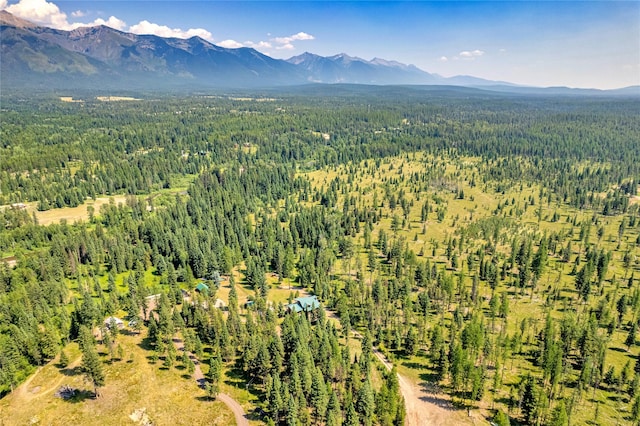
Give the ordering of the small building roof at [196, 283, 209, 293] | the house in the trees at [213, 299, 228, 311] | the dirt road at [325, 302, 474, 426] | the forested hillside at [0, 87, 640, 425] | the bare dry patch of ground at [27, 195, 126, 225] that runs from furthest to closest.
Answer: the bare dry patch of ground at [27, 195, 126, 225] < the small building roof at [196, 283, 209, 293] < the house in the trees at [213, 299, 228, 311] < the forested hillside at [0, 87, 640, 425] < the dirt road at [325, 302, 474, 426]

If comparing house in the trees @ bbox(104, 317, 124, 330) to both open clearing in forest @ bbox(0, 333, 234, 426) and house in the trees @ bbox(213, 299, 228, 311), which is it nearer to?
open clearing in forest @ bbox(0, 333, 234, 426)

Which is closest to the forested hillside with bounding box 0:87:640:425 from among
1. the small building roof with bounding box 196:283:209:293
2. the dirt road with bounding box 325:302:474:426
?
the dirt road with bounding box 325:302:474:426

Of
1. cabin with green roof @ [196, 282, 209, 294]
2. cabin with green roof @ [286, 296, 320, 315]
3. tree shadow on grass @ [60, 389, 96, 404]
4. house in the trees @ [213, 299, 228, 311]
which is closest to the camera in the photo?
tree shadow on grass @ [60, 389, 96, 404]

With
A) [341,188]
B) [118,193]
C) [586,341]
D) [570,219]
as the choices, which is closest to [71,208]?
[118,193]

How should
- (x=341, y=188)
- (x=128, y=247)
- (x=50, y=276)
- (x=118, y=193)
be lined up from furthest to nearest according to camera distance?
1. (x=341, y=188)
2. (x=118, y=193)
3. (x=128, y=247)
4. (x=50, y=276)

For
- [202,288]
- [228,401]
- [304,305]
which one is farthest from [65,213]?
[228,401]

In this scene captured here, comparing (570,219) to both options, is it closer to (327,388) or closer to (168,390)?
(327,388)

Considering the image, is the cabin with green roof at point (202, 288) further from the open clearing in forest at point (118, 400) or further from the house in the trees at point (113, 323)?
the open clearing in forest at point (118, 400)

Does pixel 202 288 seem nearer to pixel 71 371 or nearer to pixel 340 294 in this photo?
pixel 71 371

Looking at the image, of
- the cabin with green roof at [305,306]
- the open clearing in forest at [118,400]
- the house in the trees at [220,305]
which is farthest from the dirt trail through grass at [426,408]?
the house in the trees at [220,305]

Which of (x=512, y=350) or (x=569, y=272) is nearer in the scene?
(x=512, y=350)

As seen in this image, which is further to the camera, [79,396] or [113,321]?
[113,321]
